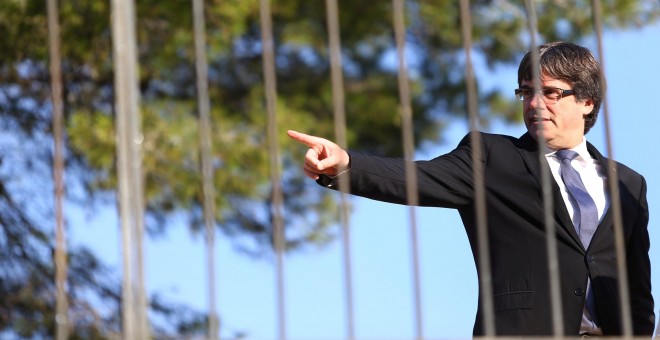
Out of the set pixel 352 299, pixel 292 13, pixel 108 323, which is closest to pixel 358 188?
pixel 352 299

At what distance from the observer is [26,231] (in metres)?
6.56

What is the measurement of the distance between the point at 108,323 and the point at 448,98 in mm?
3474

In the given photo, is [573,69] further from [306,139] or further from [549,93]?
[306,139]

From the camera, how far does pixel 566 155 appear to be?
9.12 ft

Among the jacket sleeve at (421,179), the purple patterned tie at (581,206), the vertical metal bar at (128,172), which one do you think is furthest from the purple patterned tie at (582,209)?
the vertical metal bar at (128,172)

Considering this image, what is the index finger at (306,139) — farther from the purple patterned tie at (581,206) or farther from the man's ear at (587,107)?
the man's ear at (587,107)

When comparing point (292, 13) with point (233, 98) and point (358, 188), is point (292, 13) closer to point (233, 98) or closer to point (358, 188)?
point (233, 98)

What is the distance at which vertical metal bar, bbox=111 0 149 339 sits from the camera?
90.7 inches

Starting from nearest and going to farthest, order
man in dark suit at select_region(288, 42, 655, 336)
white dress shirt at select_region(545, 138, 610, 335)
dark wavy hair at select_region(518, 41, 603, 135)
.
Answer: man in dark suit at select_region(288, 42, 655, 336), white dress shirt at select_region(545, 138, 610, 335), dark wavy hair at select_region(518, 41, 603, 135)

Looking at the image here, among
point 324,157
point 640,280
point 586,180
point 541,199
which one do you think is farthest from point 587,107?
point 324,157

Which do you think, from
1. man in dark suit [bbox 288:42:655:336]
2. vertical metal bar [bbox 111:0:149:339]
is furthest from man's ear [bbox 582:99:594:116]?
vertical metal bar [bbox 111:0:149:339]

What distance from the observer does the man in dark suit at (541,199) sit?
2.61 meters

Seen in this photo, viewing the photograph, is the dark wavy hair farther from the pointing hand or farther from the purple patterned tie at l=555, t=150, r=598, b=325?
the pointing hand

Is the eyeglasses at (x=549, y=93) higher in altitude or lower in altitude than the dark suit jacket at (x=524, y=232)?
higher
